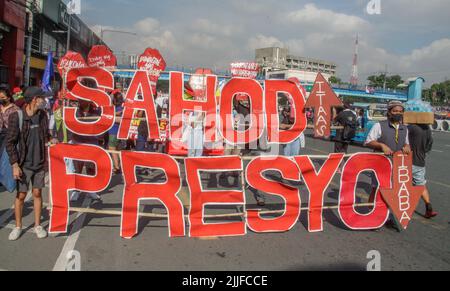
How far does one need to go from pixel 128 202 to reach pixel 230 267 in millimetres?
1581

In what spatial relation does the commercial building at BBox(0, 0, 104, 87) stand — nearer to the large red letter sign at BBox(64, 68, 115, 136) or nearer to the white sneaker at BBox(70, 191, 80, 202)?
the white sneaker at BBox(70, 191, 80, 202)

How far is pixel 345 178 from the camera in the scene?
5328 millimetres

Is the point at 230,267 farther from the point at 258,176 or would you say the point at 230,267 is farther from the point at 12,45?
the point at 12,45

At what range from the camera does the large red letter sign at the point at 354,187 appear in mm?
5320

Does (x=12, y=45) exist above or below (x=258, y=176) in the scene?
above

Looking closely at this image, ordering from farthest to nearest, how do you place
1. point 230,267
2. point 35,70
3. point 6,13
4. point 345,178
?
1. point 35,70
2. point 6,13
3. point 345,178
4. point 230,267

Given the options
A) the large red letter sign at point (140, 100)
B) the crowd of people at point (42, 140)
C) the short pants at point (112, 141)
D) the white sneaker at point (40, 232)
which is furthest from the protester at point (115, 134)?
the white sneaker at point (40, 232)

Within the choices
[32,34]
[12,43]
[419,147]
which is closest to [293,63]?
[32,34]

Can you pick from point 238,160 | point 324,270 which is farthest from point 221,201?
point 324,270

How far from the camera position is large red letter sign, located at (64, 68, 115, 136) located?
509 cm

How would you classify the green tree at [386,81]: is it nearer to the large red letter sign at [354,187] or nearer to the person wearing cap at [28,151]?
the large red letter sign at [354,187]

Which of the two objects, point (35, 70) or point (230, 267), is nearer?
point (230, 267)

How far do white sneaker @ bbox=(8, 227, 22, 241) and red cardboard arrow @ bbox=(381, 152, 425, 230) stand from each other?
464 centimetres

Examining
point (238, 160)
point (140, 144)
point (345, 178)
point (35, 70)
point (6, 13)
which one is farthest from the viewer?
point (35, 70)
